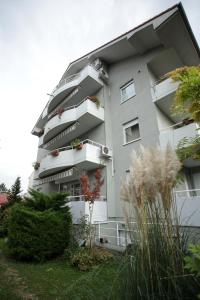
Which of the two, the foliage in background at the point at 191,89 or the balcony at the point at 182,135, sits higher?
the balcony at the point at 182,135

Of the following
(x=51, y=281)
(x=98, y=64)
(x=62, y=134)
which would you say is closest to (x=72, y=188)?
(x=62, y=134)

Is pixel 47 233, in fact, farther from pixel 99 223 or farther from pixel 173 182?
pixel 173 182

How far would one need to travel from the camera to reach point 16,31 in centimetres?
919

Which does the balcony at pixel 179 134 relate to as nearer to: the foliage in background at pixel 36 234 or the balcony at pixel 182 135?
the balcony at pixel 182 135

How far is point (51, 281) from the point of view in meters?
5.48

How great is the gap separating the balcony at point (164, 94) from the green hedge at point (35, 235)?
9.17 meters

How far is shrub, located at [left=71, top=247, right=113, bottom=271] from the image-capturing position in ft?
22.3

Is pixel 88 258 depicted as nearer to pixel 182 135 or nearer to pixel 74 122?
pixel 182 135

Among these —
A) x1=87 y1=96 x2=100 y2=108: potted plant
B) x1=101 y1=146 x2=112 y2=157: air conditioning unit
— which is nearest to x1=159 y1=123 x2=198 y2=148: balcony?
x1=101 y1=146 x2=112 y2=157: air conditioning unit

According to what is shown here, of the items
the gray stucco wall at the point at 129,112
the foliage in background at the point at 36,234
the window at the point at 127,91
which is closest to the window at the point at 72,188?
the gray stucco wall at the point at 129,112

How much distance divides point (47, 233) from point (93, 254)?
2136mm

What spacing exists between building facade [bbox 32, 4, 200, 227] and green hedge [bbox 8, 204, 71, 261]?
109 inches

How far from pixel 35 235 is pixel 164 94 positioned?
10.4 metres

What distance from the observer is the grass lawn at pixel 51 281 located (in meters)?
2.97
